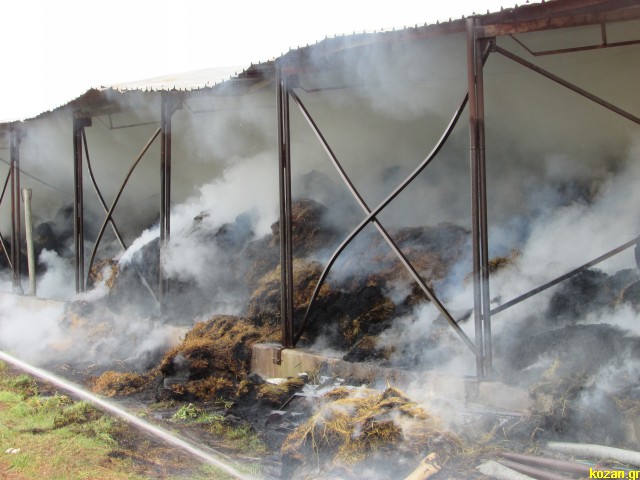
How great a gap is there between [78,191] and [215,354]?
19.4 ft

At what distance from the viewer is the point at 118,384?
8.20 meters

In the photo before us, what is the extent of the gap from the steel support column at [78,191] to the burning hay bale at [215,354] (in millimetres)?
4797

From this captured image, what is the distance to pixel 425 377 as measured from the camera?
644cm

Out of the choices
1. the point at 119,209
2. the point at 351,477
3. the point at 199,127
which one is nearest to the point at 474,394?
the point at 351,477

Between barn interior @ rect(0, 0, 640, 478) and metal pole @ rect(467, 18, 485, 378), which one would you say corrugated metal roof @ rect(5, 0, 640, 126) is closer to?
barn interior @ rect(0, 0, 640, 478)

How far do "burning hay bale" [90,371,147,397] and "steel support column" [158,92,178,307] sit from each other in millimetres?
2123

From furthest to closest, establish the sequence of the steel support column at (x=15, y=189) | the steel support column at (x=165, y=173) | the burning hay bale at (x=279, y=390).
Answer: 1. the steel support column at (x=15, y=189)
2. the steel support column at (x=165, y=173)
3. the burning hay bale at (x=279, y=390)

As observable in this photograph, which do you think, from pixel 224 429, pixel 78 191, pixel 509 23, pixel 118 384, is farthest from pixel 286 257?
pixel 78 191

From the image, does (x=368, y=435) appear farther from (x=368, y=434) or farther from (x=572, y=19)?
(x=572, y=19)

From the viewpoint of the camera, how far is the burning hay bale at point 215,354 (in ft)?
27.0

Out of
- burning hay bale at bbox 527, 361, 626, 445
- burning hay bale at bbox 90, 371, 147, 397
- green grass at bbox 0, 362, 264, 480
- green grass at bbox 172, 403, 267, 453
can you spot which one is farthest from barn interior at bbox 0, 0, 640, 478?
green grass at bbox 0, 362, 264, 480

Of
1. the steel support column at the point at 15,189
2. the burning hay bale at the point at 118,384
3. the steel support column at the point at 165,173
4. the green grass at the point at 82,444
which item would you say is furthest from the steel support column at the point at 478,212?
the steel support column at the point at 15,189

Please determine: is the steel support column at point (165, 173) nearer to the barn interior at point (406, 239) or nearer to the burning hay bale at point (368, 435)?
the barn interior at point (406, 239)

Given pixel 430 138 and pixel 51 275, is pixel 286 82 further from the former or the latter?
pixel 51 275
